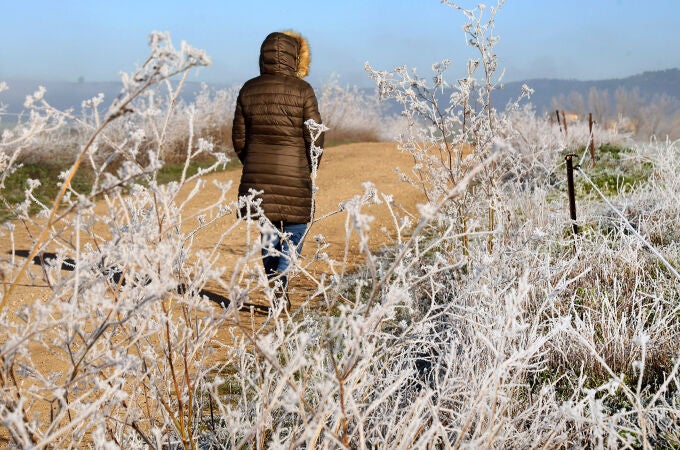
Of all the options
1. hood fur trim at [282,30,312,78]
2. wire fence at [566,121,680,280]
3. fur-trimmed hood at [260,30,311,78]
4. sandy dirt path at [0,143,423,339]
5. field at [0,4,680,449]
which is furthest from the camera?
sandy dirt path at [0,143,423,339]

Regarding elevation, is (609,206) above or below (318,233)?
above

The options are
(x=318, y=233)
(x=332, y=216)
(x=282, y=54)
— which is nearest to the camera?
(x=282, y=54)

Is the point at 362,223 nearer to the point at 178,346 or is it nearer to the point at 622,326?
the point at 178,346

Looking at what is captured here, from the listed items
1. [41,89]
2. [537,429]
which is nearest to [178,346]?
[41,89]

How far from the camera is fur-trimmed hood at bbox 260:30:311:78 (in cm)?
463

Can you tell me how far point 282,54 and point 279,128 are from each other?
20.4 inches

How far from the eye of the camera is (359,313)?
10.4 feet

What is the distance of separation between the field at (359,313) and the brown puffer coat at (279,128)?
32cm

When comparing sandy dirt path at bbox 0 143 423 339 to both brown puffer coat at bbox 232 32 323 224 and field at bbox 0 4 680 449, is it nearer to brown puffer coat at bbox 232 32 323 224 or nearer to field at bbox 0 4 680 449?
field at bbox 0 4 680 449

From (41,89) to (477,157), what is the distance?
119 inches

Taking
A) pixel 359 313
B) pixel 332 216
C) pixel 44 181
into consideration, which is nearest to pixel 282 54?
pixel 359 313

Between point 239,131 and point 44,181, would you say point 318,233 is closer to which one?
point 239,131

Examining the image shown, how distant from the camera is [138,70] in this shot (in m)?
1.54

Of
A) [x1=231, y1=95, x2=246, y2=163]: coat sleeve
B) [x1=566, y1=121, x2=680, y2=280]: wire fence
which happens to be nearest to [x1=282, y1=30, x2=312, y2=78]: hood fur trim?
[x1=231, y1=95, x2=246, y2=163]: coat sleeve
